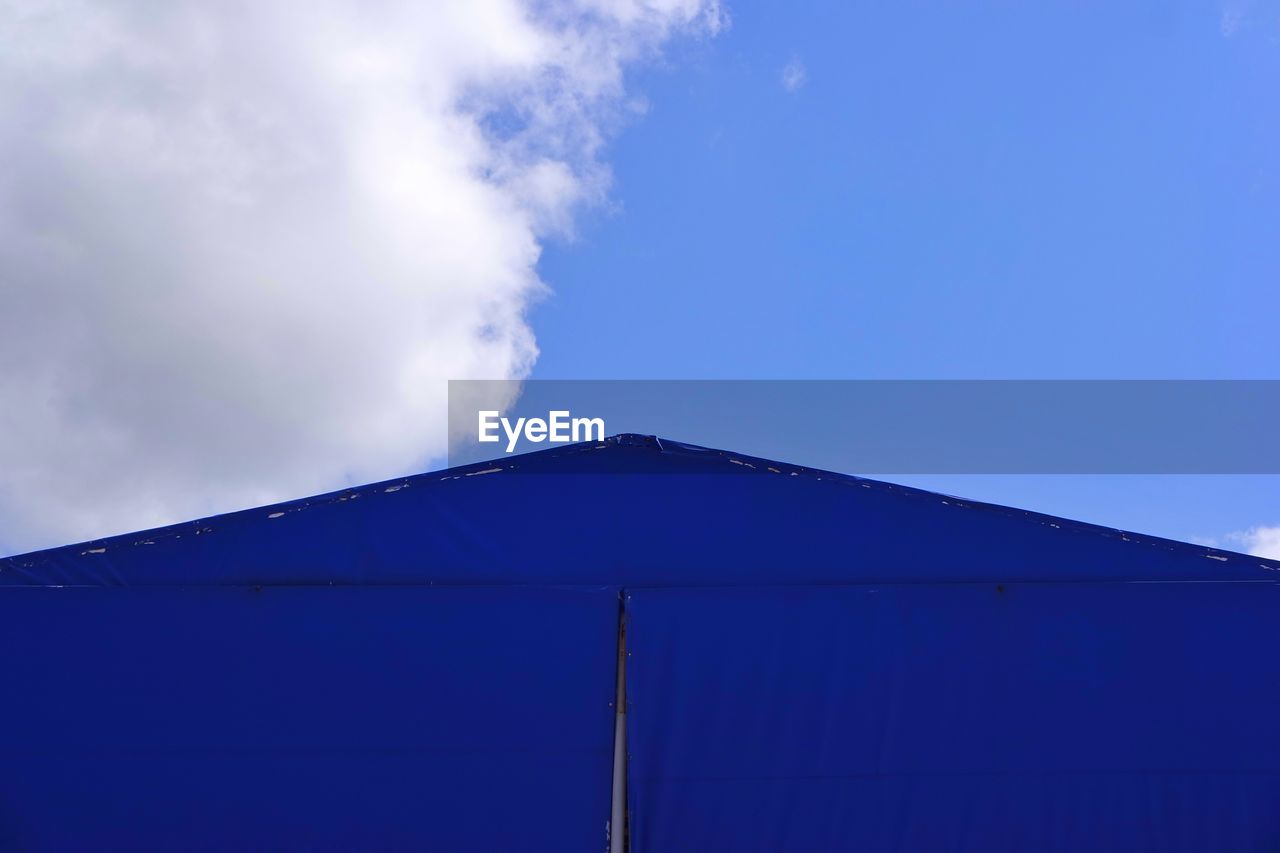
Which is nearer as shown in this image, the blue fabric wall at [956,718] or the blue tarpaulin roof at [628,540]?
the blue fabric wall at [956,718]

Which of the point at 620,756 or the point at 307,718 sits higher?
the point at 307,718

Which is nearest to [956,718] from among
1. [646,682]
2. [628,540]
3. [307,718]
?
[646,682]

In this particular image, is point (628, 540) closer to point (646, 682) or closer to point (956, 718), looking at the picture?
point (646, 682)

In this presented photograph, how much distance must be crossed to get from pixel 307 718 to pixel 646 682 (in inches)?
58.1

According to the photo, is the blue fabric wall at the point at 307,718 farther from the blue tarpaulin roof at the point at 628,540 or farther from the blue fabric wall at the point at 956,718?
the blue fabric wall at the point at 956,718

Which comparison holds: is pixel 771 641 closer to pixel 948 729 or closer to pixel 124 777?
pixel 948 729

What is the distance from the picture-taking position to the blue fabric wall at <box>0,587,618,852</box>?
430cm

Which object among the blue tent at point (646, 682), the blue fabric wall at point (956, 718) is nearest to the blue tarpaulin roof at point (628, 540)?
the blue tent at point (646, 682)

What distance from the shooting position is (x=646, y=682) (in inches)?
175

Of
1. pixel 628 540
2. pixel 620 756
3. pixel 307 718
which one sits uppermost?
pixel 628 540

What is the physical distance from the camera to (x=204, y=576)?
4676 mm

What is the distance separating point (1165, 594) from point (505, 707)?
2.98 m

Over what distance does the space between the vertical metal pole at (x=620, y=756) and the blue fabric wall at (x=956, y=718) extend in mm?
54

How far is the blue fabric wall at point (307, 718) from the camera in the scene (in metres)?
4.30
